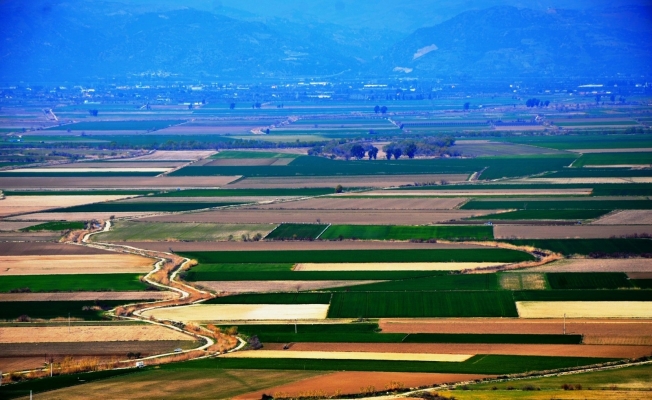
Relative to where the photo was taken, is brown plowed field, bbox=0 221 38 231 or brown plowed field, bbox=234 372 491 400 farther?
brown plowed field, bbox=0 221 38 231

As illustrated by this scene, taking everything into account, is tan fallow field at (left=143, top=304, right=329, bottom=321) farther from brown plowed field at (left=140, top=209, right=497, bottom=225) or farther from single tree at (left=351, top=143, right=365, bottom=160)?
single tree at (left=351, top=143, right=365, bottom=160)

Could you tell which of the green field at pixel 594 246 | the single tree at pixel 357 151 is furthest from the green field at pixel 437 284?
the single tree at pixel 357 151

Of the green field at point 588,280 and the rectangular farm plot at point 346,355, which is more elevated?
the green field at point 588,280

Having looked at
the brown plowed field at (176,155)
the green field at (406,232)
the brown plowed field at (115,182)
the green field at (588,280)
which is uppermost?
the brown plowed field at (176,155)

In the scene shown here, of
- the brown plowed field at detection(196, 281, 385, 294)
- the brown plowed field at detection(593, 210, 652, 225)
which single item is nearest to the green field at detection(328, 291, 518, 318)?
the brown plowed field at detection(196, 281, 385, 294)

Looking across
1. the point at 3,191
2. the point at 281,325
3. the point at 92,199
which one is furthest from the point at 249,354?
the point at 3,191

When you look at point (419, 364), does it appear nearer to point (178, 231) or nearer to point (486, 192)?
point (178, 231)

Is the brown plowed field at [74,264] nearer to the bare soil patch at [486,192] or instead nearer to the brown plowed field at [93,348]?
the brown plowed field at [93,348]
